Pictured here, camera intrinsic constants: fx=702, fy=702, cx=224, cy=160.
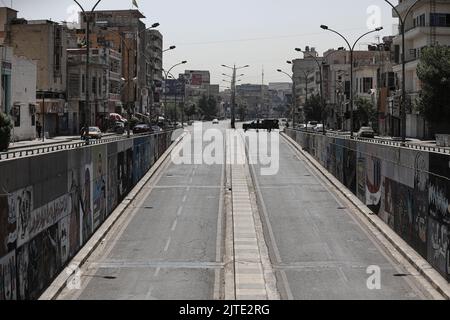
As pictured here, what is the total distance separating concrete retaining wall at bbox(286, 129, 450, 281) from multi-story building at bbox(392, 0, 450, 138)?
117ft

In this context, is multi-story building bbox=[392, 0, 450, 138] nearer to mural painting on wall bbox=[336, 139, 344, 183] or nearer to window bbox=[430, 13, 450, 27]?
window bbox=[430, 13, 450, 27]

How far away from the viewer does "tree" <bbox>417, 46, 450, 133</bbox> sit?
211 ft

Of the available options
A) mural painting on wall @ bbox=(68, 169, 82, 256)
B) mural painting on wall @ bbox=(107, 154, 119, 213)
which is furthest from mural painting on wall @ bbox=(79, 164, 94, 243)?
mural painting on wall @ bbox=(107, 154, 119, 213)

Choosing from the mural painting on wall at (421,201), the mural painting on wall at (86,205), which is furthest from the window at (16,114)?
the mural painting on wall at (421,201)

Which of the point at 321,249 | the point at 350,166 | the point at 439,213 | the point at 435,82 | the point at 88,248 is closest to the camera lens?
the point at 439,213

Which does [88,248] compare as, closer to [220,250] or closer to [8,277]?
[220,250]

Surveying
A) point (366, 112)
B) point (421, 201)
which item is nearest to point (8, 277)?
point (421, 201)

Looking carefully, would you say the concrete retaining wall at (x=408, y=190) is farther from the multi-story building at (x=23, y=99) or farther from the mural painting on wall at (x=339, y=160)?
the multi-story building at (x=23, y=99)

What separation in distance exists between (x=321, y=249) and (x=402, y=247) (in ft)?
10.3

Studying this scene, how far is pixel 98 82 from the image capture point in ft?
313

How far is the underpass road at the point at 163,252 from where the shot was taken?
22016 mm

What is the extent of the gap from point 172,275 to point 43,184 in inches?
213

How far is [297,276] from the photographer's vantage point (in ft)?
78.0
